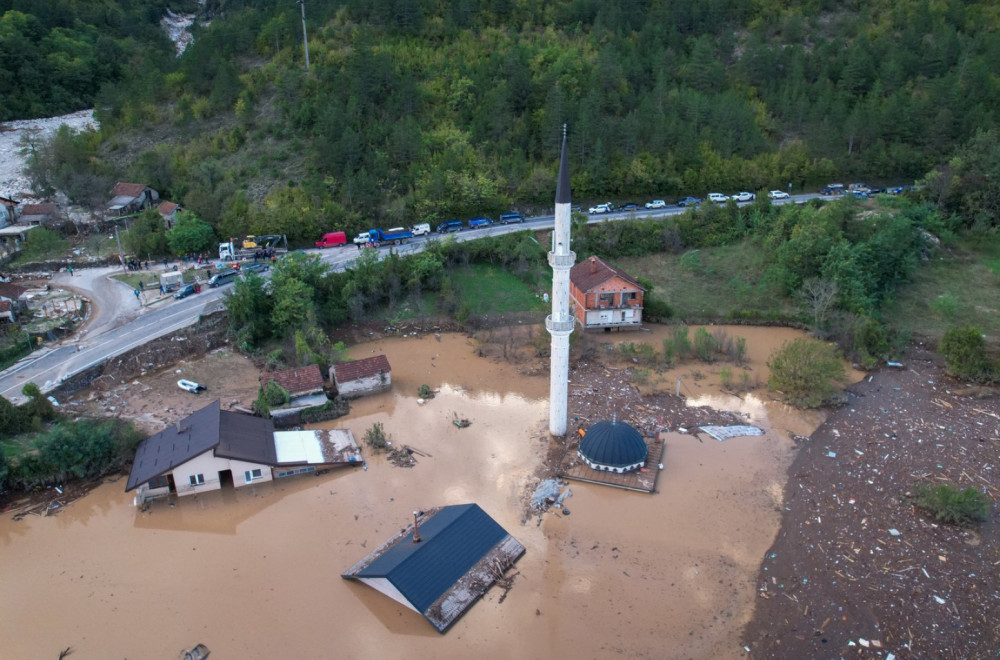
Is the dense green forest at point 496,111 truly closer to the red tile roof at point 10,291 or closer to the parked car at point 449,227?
the parked car at point 449,227

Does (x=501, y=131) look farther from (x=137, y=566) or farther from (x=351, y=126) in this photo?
(x=137, y=566)

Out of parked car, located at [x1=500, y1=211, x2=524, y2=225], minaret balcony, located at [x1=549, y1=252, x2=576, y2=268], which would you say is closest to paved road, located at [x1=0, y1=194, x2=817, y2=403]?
parked car, located at [x1=500, y1=211, x2=524, y2=225]

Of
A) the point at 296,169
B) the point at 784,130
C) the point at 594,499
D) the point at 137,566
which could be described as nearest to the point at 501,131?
the point at 296,169

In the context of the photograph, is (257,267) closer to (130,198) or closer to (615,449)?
(130,198)

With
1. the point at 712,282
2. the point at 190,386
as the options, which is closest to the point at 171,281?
the point at 190,386

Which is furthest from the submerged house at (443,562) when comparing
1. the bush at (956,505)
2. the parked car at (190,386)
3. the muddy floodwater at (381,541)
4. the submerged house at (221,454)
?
the bush at (956,505)

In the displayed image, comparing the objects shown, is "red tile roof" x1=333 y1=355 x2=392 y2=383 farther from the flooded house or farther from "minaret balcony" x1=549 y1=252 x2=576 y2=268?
"minaret balcony" x1=549 y1=252 x2=576 y2=268
